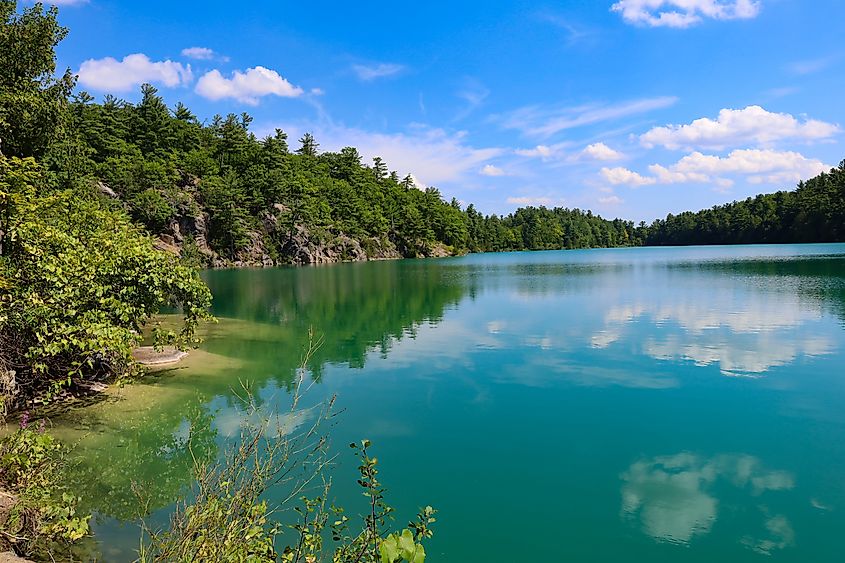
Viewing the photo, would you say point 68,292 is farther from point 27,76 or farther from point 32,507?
point 27,76

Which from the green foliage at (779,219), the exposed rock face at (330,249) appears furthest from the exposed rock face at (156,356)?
the green foliage at (779,219)

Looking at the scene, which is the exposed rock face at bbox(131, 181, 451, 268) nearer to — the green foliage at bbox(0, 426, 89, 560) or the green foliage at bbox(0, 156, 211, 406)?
the green foliage at bbox(0, 156, 211, 406)

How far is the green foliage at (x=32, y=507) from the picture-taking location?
572cm

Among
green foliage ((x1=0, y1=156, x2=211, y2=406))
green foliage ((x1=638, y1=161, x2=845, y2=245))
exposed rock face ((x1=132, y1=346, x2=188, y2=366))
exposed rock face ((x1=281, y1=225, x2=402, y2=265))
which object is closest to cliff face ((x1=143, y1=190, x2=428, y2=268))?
exposed rock face ((x1=281, y1=225, x2=402, y2=265))

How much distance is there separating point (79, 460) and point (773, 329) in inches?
960

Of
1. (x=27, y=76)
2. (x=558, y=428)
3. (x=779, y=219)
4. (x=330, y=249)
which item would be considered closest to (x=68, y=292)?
(x=558, y=428)

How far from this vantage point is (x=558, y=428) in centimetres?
1180

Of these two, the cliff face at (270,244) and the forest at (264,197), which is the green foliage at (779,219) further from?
the cliff face at (270,244)

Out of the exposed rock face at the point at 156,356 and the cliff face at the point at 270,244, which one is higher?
the cliff face at the point at 270,244

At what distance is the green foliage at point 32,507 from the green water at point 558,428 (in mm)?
935

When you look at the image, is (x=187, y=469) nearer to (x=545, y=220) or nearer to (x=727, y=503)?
(x=727, y=503)

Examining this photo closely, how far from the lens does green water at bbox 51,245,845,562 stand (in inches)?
304

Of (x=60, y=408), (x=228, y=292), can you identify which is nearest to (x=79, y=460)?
(x=60, y=408)

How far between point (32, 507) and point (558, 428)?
9.36 metres
